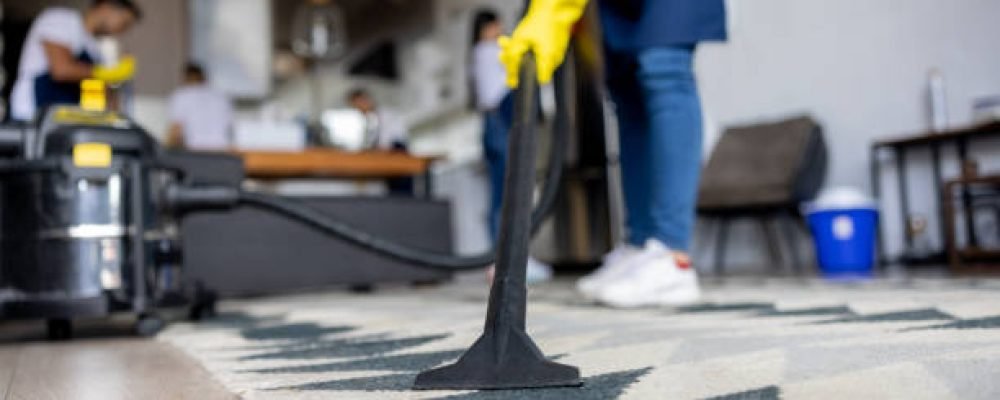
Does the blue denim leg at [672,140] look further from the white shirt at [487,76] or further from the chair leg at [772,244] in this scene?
the chair leg at [772,244]

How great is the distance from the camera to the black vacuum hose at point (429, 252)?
1.14 m

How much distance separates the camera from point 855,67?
4.06m

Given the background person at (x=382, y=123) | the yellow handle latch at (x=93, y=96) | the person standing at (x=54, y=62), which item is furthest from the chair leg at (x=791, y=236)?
the yellow handle latch at (x=93, y=96)

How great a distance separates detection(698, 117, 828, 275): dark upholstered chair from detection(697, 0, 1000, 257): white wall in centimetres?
21

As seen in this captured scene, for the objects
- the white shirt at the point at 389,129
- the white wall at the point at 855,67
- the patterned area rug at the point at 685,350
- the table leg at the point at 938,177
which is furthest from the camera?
the white shirt at the point at 389,129

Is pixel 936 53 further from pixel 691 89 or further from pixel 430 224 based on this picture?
pixel 691 89

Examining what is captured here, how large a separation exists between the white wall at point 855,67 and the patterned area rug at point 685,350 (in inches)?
96.1

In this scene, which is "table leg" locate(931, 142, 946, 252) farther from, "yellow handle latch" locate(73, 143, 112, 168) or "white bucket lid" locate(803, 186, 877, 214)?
"yellow handle latch" locate(73, 143, 112, 168)

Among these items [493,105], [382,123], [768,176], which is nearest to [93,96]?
[493,105]

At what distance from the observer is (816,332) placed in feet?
3.15

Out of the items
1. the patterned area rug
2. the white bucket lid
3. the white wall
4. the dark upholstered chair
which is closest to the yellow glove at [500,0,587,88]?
the patterned area rug

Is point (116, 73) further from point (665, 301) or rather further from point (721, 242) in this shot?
point (721, 242)

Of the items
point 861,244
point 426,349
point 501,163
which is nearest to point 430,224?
point 501,163

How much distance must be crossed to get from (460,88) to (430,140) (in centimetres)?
156
